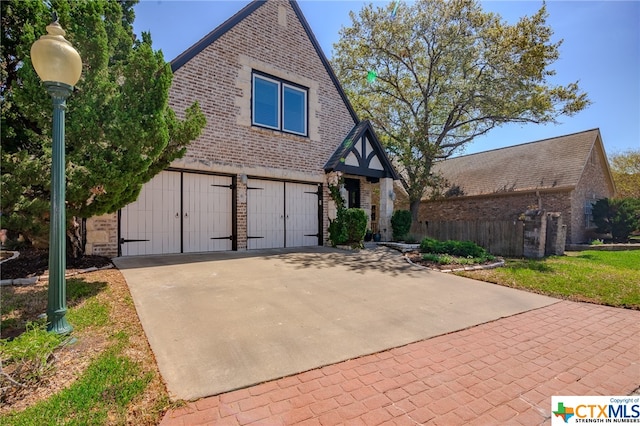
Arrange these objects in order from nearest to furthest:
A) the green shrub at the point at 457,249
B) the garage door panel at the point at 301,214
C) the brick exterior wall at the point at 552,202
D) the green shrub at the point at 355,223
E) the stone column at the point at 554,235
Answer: the green shrub at the point at 457,249
the green shrub at the point at 355,223
the garage door panel at the point at 301,214
the stone column at the point at 554,235
the brick exterior wall at the point at 552,202

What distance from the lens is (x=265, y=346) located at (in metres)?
3.23

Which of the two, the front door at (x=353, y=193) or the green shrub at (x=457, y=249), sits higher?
the front door at (x=353, y=193)

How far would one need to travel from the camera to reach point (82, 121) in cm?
464

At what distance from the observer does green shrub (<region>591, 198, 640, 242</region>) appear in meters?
15.5

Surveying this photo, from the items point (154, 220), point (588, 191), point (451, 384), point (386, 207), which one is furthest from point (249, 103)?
point (588, 191)

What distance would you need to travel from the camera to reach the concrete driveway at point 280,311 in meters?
2.92

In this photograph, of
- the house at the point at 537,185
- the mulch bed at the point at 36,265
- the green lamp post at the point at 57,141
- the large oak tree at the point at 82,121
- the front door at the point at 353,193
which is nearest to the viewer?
the green lamp post at the point at 57,141

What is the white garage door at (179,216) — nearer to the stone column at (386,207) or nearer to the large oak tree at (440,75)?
the stone column at (386,207)

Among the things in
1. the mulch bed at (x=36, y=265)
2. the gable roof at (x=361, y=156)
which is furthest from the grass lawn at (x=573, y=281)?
the mulch bed at (x=36, y=265)

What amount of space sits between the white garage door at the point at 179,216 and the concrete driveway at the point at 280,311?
2.21ft

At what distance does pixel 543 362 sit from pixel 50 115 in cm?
714

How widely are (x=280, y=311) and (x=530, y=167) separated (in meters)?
18.0

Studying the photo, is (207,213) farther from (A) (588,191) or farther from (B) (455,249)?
(A) (588,191)

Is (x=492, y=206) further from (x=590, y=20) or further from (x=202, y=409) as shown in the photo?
(x=202, y=409)
